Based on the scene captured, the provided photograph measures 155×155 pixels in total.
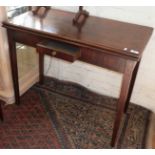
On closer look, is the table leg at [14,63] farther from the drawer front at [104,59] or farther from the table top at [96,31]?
the drawer front at [104,59]

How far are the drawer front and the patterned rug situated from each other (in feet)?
1.95

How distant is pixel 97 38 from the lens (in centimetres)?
118

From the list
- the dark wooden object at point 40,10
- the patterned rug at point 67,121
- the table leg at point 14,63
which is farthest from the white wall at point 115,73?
the table leg at point 14,63

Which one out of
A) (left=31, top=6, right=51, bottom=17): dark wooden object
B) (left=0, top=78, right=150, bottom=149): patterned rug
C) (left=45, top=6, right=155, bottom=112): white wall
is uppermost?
(left=31, top=6, right=51, bottom=17): dark wooden object

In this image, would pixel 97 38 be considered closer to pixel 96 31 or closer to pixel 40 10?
pixel 96 31

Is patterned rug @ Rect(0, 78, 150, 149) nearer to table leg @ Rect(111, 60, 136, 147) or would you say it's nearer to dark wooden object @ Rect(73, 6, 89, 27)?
table leg @ Rect(111, 60, 136, 147)

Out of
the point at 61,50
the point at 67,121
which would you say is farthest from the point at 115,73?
the point at 61,50

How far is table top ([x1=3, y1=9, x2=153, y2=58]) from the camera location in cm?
111

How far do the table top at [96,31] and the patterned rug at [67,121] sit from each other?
2.29 ft

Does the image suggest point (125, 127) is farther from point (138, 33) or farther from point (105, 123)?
point (138, 33)

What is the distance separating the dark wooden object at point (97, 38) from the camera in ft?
3.61

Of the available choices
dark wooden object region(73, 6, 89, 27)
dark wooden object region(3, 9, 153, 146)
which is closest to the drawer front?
dark wooden object region(3, 9, 153, 146)

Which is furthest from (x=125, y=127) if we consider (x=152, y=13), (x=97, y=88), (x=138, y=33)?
(x=152, y=13)

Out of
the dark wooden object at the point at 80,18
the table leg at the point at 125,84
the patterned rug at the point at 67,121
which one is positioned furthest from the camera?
the patterned rug at the point at 67,121
